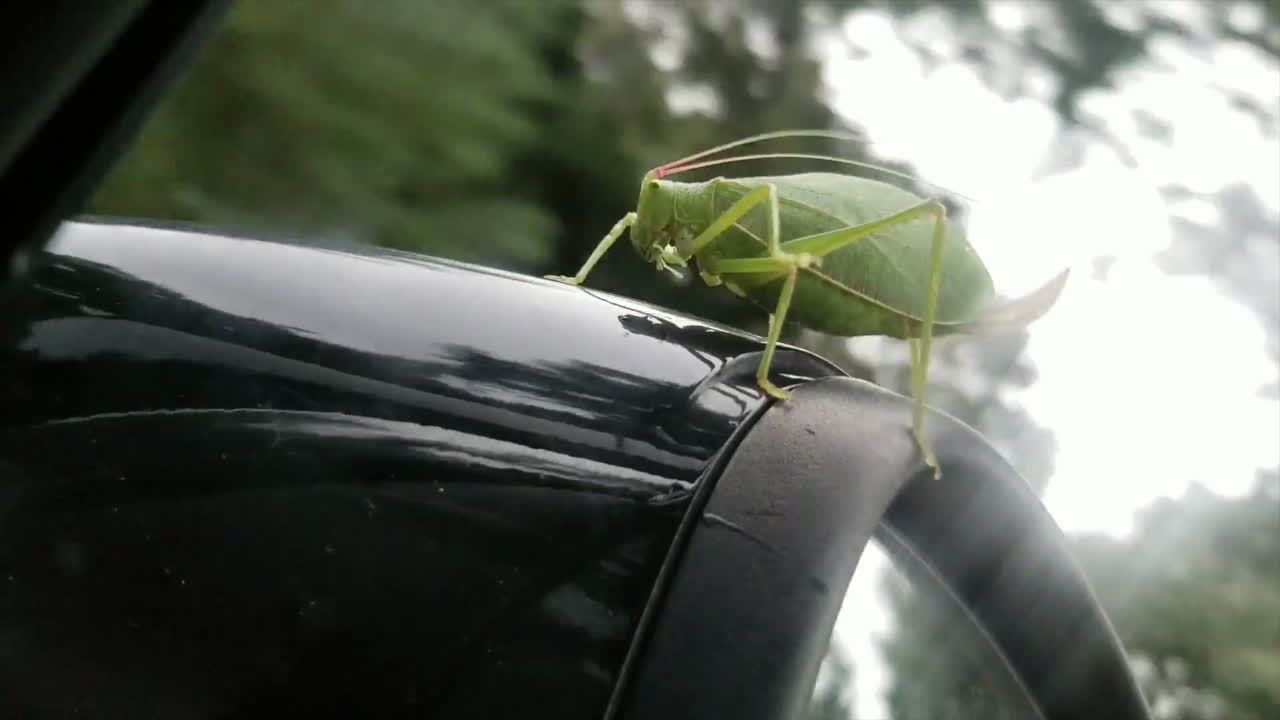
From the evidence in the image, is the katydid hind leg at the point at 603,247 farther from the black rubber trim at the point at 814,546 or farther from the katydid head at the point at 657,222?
the black rubber trim at the point at 814,546

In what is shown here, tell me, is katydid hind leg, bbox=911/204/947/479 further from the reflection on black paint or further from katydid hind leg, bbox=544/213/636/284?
katydid hind leg, bbox=544/213/636/284

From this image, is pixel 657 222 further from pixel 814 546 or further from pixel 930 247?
pixel 814 546

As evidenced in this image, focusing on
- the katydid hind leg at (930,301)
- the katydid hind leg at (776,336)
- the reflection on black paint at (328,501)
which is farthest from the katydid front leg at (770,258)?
the reflection on black paint at (328,501)

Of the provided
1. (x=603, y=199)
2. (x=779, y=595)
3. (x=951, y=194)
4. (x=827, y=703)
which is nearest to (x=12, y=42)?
(x=779, y=595)

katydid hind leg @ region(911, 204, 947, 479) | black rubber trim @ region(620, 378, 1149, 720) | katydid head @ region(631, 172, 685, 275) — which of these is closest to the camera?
black rubber trim @ region(620, 378, 1149, 720)

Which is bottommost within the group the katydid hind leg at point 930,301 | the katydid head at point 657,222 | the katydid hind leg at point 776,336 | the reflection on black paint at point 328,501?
the reflection on black paint at point 328,501

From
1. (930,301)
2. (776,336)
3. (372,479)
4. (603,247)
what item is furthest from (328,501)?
(603,247)

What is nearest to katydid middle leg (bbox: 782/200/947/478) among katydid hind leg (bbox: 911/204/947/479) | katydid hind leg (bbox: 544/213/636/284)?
katydid hind leg (bbox: 911/204/947/479)
